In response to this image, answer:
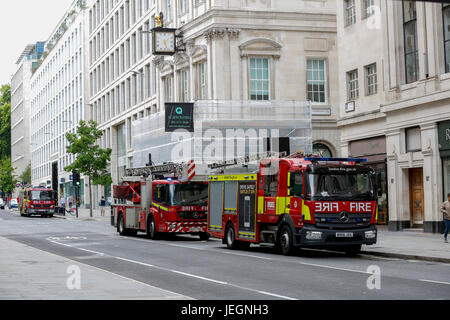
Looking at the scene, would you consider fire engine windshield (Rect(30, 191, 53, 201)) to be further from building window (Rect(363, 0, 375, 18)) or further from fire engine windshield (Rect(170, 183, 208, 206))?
building window (Rect(363, 0, 375, 18))

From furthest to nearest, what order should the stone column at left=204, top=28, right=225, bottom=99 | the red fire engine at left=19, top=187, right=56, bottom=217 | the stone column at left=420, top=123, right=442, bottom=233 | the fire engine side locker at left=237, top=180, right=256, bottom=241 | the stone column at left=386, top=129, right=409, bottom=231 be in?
the red fire engine at left=19, top=187, right=56, bottom=217
the stone column at left=204, top=28, right=225, bottom=99
the stone column at left=386, top=129, right=409, bottom=231
the stone column at left=420, top=123, right=442, bottom=233
the fire engine side locker at left=237, top=180, right=256, bottom=241

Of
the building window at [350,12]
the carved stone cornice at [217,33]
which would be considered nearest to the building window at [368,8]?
the building window at [350,12]

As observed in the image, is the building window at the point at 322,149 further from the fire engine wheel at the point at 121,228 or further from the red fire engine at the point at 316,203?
the red fire engine at the point at 316,203

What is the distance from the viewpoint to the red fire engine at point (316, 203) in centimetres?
2156

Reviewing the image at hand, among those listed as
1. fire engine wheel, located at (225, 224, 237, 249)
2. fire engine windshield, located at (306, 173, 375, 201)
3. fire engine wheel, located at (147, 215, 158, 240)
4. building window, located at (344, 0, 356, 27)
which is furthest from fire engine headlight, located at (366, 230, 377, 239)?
building window, located at (344, 0, 356, 27)

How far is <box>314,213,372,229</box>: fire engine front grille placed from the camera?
2156 cm

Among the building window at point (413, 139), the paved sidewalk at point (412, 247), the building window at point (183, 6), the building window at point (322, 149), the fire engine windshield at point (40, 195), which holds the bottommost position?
the paved sidewalk at point (412, 247)

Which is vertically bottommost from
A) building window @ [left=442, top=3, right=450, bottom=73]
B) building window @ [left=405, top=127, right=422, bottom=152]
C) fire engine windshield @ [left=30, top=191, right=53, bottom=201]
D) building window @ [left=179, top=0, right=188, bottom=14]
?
fire engine windshield @ [left=30, top=191, right=53, bottom=201]

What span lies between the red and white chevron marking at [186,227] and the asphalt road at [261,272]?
3102 mm

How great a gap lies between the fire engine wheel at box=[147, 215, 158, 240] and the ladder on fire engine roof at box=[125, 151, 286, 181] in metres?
1.92

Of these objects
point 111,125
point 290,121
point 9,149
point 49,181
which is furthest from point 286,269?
point 9,149

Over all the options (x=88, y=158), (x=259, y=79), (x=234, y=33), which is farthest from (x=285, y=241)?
(x=88, y=158)

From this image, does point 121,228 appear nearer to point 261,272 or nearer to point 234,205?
point 234,205

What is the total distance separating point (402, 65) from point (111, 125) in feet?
157
